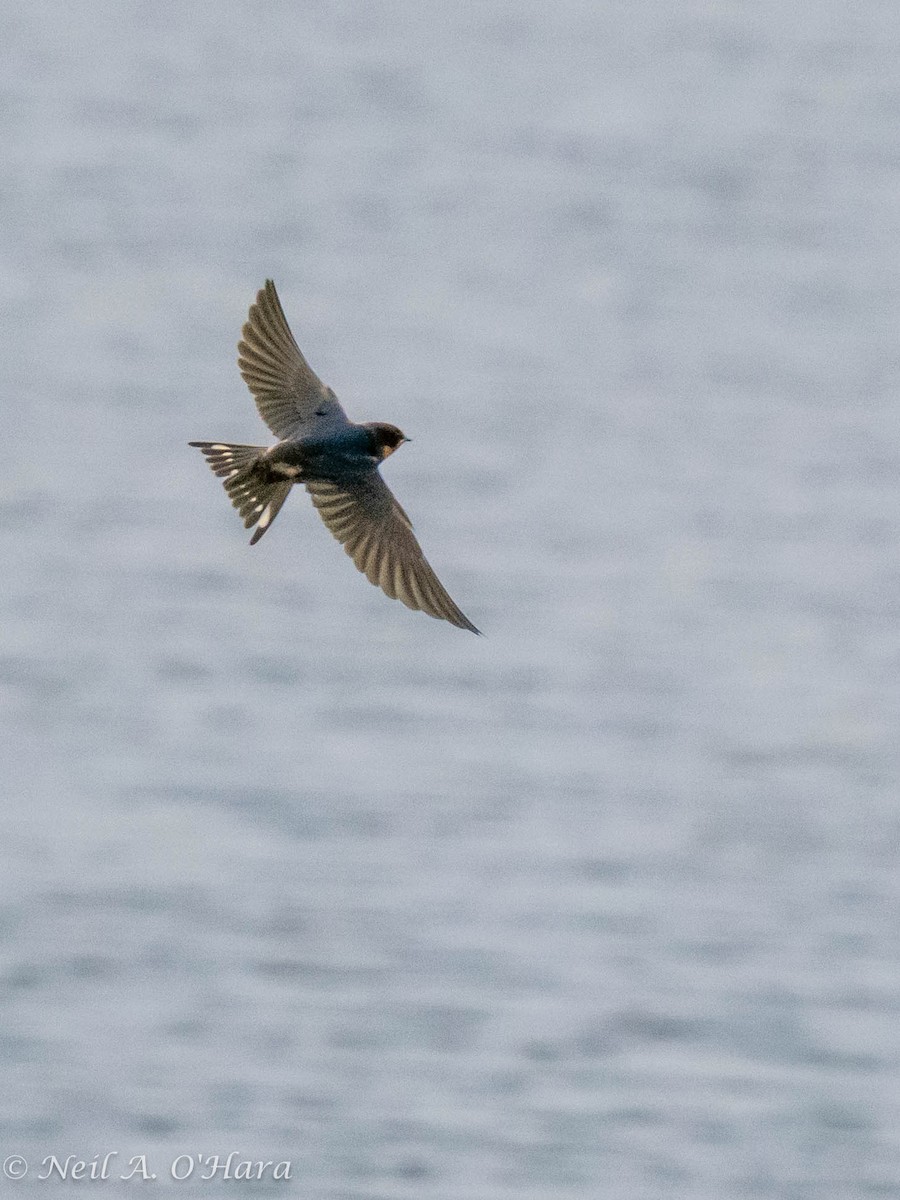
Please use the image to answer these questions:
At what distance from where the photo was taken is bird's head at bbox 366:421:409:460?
16.2 feet

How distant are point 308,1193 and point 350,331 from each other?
11367 mm

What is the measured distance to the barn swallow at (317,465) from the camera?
487 cm

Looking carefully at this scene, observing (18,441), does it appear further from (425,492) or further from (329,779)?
(329,779)

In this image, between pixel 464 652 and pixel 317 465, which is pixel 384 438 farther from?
pixel 464 652

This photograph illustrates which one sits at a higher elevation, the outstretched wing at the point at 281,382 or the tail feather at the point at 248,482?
the outstretched wing at the point at 281,382

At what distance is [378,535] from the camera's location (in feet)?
16.6

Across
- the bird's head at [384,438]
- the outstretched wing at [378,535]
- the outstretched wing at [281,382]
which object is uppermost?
the outstretched wing at [281,382]

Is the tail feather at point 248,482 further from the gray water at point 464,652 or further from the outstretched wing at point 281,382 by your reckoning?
the gray water at point 464,652

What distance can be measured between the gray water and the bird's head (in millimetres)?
5608

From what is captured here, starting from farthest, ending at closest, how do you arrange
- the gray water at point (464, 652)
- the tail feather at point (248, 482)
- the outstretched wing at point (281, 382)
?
the gray water at point (464, 652) < the outstretched wing at point (281, 382) < the tail feather at point (248, 482)

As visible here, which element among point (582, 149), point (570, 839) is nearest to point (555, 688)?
point (570, 839)

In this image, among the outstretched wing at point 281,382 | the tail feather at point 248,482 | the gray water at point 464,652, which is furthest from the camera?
the gray water at point 464,652

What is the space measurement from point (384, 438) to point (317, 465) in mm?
160

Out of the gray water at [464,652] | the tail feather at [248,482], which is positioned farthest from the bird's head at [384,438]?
the gray water at [464,652]
